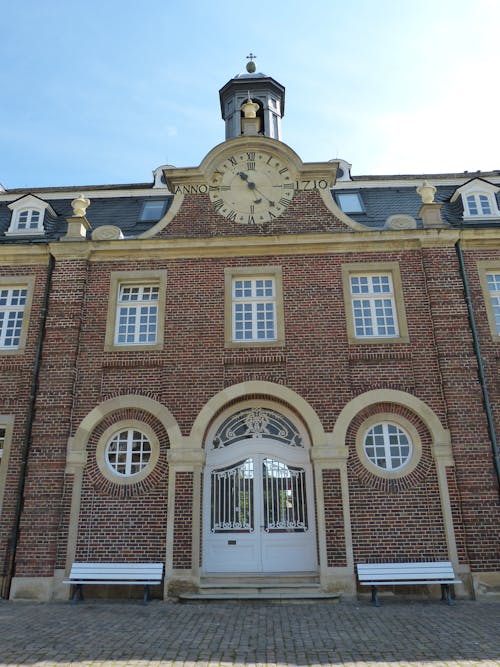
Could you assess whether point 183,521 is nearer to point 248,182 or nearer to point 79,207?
point 79,207

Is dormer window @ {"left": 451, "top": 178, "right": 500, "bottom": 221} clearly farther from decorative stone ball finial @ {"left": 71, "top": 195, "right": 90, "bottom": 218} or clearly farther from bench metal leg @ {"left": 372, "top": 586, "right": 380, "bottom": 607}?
decorative stone ball finial @ {"left": 71, "top": 195, "right": 90, "bottom": 218}

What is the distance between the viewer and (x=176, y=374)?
12141 millimetres

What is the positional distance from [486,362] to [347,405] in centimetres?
336

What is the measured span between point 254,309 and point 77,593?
7.07m

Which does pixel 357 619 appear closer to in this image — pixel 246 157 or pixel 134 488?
pixel 134 488

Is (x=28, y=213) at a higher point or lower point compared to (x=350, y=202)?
lower

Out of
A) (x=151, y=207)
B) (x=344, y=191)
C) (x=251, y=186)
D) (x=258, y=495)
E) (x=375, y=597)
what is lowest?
(x=375, y=597)

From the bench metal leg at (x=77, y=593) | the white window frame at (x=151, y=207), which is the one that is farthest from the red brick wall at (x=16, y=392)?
the white window frame at (x=151, y=207)

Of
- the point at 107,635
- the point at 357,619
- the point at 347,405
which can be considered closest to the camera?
the point at 107,635

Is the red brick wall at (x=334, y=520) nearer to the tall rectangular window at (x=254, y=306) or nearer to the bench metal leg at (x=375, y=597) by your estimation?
the bench metal leg at (x=375, y=597)

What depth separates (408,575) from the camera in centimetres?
1010

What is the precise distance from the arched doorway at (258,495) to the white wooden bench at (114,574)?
123 centimetres

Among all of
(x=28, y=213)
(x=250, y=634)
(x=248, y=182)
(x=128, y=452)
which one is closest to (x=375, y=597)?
(x=250, y=634)

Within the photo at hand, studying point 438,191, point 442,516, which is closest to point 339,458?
point 442,516
